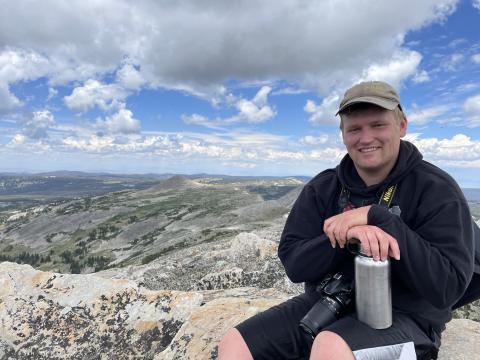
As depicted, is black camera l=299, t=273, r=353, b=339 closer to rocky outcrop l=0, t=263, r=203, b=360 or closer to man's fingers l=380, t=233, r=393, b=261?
man's fingers l=380, t=233, r=393, b=261

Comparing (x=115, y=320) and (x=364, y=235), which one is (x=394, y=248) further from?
(x=115, y=320)

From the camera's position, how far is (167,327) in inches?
371

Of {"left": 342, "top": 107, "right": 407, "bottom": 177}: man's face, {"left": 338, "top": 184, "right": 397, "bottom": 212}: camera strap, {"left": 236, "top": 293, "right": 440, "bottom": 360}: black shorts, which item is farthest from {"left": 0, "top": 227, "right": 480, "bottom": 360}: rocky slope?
{"left": 342, "top": 107, "right": 407, "bottom": 177}: man's face

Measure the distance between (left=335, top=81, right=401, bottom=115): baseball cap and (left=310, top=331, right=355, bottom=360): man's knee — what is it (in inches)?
124

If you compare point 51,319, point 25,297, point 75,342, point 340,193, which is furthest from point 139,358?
point 340,193

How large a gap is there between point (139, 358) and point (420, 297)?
21.8 ft

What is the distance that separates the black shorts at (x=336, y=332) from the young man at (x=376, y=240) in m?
0.01

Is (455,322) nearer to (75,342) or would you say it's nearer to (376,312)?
(376,312)

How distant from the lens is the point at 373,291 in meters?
4.61

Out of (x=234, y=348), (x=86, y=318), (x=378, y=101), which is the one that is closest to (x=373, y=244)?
(x=378, y=101)

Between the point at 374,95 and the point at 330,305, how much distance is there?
3.05m

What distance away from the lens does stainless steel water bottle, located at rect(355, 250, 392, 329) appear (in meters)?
4.55

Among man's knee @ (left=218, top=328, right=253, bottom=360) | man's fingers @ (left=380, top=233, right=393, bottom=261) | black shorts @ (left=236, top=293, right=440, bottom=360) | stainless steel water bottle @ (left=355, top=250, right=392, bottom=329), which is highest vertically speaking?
man's fingers @ (left=380, top=233, right=393, bottom=261)

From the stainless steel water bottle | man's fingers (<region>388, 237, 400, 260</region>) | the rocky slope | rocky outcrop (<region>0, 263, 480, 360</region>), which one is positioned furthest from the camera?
rocky outcrop (<region>0, 263, 480, 360</region>)
